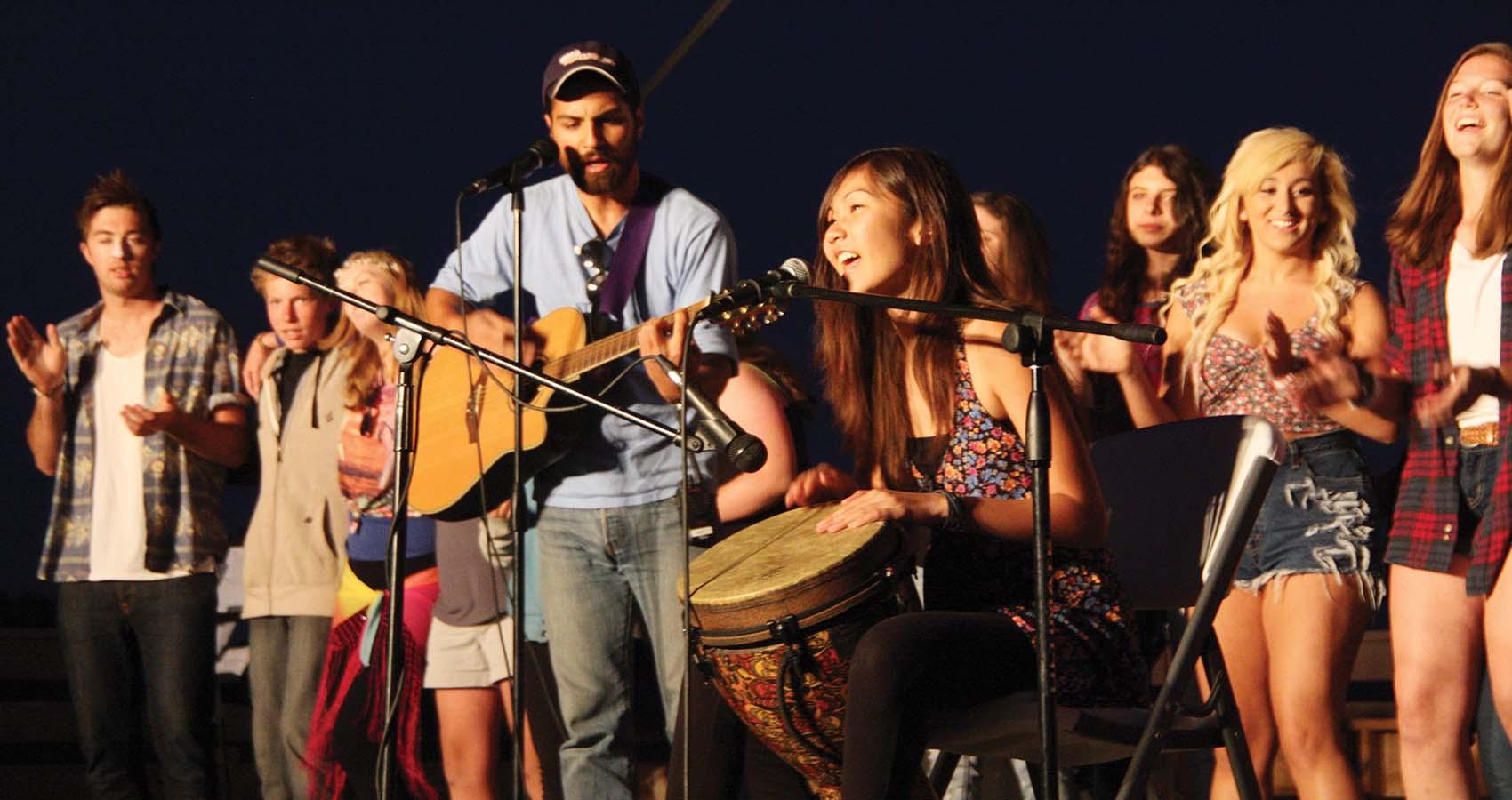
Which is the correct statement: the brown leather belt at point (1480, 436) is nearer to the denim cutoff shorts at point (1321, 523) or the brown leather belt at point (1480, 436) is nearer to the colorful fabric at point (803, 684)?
the denim cutoff shorts at point (1321, 523)

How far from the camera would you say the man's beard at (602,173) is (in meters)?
3.52

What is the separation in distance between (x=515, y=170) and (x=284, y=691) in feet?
6.34

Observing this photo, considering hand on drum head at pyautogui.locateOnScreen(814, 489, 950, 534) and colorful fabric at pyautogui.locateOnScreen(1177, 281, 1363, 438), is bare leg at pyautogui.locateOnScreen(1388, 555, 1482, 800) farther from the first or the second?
hand on drum head at pyautogui.locateOnScreen(814, 489, 950, 534)

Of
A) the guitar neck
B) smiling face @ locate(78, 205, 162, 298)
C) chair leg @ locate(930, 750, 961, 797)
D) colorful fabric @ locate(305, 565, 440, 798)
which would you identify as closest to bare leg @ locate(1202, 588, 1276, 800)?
chair leg @ locate(930, 750, 961, 797)

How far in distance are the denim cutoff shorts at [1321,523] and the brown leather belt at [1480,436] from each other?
1.01ft

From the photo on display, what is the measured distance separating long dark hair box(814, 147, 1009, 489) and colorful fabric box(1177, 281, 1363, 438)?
2.89ft

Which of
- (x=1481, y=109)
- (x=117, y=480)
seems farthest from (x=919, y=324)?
(x=117, y=480)

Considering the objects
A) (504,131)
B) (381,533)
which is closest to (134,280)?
(381,533)

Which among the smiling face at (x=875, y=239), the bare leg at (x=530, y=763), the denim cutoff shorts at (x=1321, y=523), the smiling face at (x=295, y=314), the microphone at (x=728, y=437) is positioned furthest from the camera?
the smiling face at (x=295, y=314)

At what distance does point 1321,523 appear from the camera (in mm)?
3203

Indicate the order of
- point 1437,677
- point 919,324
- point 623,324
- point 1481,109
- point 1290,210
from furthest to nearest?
point 1290,210 < point 623,324 < point 1481,109 < point 1437,677 < point 919,324

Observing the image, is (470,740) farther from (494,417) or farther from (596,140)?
(596,140)

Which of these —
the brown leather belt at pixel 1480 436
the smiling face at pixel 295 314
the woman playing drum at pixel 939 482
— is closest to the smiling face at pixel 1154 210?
the brown leather belt at pixel 1480 436

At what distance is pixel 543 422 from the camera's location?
3.36 meters
